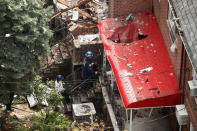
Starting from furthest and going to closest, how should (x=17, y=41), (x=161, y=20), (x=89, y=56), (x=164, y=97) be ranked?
(x=89, y=56) → (x=161, y=20) → (x=17, y=41) → (x=164, y=97)

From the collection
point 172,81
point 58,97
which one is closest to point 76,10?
point 58,97

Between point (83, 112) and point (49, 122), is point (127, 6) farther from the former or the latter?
point (49, 122)

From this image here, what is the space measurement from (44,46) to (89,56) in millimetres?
3554

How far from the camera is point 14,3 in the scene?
16.1m

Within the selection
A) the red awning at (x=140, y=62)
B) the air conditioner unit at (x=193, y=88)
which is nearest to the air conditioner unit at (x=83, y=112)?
the red awning at (x=140, y=62)

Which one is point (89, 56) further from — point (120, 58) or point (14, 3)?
point (14, 3)

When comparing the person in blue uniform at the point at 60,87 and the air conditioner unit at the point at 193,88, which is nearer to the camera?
the air conditioner unit at the point at 193,88

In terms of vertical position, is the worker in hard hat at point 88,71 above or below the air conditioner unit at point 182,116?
above

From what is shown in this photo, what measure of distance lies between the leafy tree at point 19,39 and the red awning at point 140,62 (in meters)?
3.01

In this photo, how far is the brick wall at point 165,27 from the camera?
15.8 m

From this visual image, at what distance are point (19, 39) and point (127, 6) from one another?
585 centimetres

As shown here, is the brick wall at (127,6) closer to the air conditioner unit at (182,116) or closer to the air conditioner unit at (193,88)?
the air conditioner unit at (182,116)

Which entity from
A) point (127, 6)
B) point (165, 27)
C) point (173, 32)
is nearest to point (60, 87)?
point (127, 6)

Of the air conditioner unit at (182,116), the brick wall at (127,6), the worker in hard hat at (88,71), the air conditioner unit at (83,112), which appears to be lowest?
the air conditioner unit at (182,116)
